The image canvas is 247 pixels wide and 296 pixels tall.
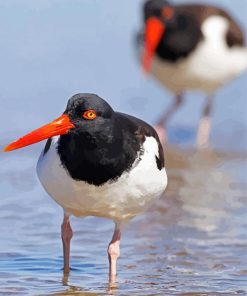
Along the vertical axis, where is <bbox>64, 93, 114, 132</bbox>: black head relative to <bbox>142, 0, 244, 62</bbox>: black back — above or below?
below

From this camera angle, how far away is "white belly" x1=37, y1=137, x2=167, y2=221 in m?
4.73

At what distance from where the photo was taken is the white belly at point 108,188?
15.5 ft

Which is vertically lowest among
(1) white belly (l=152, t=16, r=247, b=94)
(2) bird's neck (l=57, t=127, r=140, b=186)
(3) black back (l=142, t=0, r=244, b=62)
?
(2) bird's neck (l=57, t=127, r=140, b=186)

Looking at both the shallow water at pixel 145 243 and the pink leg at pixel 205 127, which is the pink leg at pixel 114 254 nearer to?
the shallow water at pixel 145 243

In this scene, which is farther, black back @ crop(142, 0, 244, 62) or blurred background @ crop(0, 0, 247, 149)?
blurred background @ crop(0, 0, 247, 149)

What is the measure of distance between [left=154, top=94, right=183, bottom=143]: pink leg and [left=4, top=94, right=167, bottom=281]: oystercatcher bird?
4.50 metres

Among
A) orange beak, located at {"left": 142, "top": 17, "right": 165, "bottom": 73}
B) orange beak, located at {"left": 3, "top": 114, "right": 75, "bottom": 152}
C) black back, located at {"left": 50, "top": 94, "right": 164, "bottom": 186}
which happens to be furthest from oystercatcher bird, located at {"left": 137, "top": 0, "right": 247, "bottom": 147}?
orange beak, located at {"left": 3, "top": 114, "right": 75, "bottom": 152}

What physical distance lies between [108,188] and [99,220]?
5.59 feet

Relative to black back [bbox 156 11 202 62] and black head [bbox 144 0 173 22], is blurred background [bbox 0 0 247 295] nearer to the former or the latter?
black back [bbox 156 11 202 62]

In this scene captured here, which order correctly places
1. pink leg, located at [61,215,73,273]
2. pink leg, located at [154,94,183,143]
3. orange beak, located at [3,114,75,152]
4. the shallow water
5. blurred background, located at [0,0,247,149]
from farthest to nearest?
1. blurred background, located at [0,0,247,149]
2. pink leg, located at [154,94,183,143]
3. pink leg, located at [61,215,73,273]
4. the shallow water
5. orange beak, located at [3,114,75,152]

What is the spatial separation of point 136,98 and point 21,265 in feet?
18.1

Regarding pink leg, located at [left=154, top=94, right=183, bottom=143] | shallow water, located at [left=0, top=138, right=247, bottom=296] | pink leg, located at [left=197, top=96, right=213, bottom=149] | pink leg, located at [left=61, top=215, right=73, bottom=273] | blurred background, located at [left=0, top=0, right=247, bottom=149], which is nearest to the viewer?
shallow water, located at [left=0, top=138, right=247, bottom=296]

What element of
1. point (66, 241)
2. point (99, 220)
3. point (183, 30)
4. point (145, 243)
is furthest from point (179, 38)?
point (66, 241)

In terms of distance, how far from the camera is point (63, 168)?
185 inches
